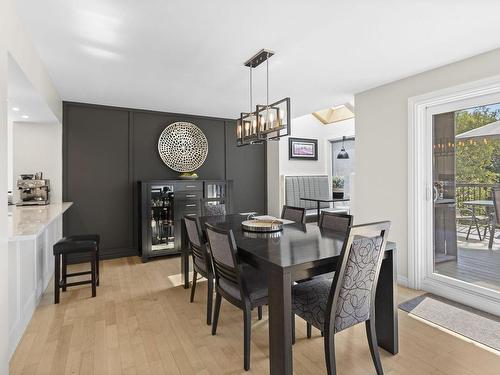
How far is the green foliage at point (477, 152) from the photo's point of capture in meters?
2.72

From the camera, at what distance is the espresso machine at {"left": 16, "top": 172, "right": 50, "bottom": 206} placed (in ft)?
12.1

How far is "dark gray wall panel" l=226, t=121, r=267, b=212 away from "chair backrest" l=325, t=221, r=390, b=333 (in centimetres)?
398

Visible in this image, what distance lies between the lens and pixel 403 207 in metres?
3.36

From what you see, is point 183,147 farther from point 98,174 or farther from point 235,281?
point 235,281

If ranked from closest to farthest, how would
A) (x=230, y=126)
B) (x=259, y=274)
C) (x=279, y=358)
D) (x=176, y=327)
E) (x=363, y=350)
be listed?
(x=279, y=358)
(x=363, y=350)
(x=259, y=274)
(x=176, y=327)
(x=230, y=126)

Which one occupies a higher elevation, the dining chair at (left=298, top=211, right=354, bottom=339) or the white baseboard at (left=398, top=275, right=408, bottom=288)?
the dining chair at (left=298, top=211, right=354, bottom=339)

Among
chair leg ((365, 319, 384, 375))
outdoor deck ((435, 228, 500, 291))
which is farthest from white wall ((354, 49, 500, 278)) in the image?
chair leg ((365, 319, 384, 375))

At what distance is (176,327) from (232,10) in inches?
97.0

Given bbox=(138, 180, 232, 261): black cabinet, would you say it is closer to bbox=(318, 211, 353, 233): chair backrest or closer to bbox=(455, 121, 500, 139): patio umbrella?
bbox=(318, 211, 353, 233): chair backrest

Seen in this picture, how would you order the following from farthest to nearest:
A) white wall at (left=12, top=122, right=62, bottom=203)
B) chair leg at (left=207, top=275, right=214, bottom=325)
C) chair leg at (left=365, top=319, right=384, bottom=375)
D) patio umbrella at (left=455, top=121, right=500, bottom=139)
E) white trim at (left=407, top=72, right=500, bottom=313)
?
white wall at (left=12, top=122, right=62, bottom=203), white trim at (left=407, top=72, right=500, bottom=313), patio umbrella at (left=455, top=121, right=500, bottom=139), chair leg at (left=207, top=275, right=214, bottom=325), chair leg at (left=365, top=319, right=384, bottom=375)

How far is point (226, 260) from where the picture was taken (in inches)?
80.3

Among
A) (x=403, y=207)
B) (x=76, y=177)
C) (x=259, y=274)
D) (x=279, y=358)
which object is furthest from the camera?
(x=76, y=177)

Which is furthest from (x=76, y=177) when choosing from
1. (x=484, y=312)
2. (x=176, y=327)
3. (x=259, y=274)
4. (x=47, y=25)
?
(x=484, y=312)

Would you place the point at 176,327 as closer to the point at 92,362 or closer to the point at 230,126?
the point at 92,362
